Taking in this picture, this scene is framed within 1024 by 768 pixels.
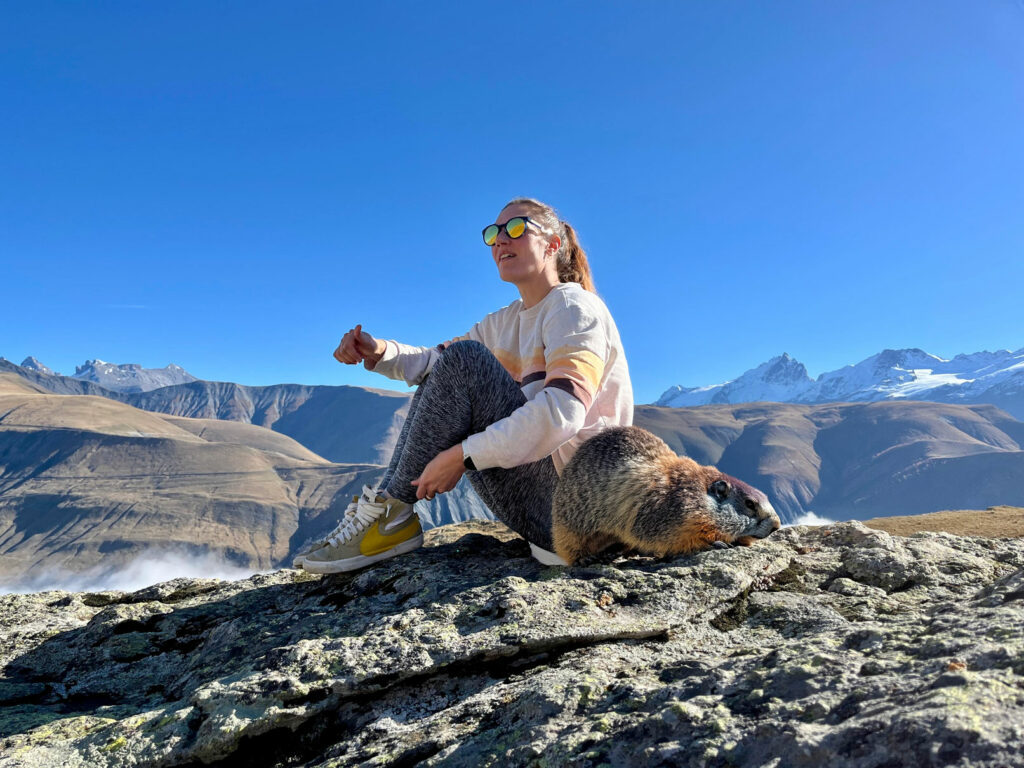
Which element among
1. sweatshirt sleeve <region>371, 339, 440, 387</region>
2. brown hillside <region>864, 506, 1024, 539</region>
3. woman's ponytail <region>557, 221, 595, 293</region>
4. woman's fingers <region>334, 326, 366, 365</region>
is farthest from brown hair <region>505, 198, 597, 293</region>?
brown hillside <region>864, 506, 1024, 539</region>

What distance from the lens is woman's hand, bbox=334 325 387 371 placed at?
7.04 m

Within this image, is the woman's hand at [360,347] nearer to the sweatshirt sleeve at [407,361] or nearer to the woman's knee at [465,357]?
the sweatshirt sleeve at [407,361]

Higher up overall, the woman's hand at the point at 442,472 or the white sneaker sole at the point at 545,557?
the woman's hand at the point at 442,472

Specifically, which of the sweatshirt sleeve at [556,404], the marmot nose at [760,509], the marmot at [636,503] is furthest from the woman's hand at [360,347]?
the marmot nose at [760,509]

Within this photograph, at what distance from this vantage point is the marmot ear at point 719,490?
5715 mm

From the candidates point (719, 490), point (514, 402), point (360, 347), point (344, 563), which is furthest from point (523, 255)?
point (344, 563)

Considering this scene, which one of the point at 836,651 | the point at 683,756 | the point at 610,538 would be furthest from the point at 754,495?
the point at 683,756

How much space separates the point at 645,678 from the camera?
3510mm

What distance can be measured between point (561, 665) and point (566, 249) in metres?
4.27

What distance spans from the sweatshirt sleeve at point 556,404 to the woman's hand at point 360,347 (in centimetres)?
249

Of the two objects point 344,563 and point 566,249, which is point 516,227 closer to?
point 566,249

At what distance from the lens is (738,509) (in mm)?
5828

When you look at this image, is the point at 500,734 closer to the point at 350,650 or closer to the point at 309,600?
the point at 350,650

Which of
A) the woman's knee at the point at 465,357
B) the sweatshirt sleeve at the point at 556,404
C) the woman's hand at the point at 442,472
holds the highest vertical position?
the woman's knee at the point at 465,357
